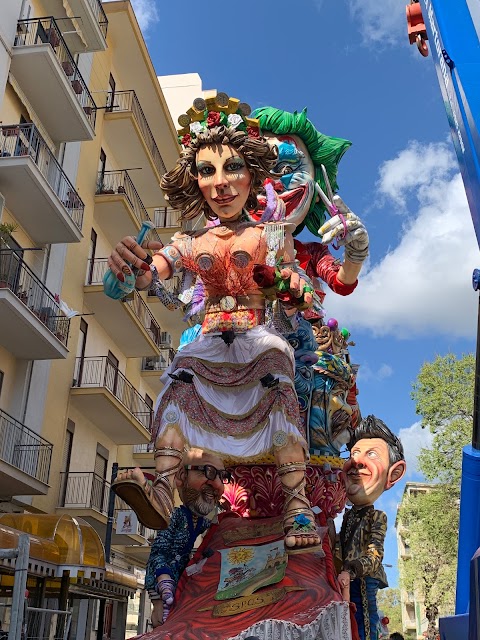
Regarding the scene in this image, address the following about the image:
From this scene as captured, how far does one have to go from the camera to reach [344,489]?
5223mm

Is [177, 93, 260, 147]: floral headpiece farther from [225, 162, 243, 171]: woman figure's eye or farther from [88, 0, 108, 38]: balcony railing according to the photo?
[88, 0, 108, 38]: balcony railing

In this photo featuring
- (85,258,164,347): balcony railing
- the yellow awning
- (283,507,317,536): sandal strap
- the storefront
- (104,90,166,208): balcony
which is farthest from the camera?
(104,90,166,208): balcony

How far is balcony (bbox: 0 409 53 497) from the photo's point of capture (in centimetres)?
1279

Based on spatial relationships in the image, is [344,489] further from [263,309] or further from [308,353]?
[263,309]

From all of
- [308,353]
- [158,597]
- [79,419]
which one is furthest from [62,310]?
[158,597]

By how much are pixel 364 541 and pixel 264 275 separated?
181cm

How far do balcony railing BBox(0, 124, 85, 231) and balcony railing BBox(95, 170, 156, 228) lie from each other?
7.03 ft

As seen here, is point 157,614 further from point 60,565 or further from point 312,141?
point 60,565

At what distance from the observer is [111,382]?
18.2 m

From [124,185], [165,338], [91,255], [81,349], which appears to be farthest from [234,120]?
[165,338]

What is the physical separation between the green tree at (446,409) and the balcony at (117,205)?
9.38m

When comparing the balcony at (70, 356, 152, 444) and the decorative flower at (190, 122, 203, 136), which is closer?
the decorative flower at (190, 122, 203, 136)

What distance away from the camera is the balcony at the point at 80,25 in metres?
16.1

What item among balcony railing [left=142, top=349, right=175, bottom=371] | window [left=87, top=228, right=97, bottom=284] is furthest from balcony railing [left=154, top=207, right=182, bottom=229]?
window [left=87, top=228, right=97, bottom=284]
